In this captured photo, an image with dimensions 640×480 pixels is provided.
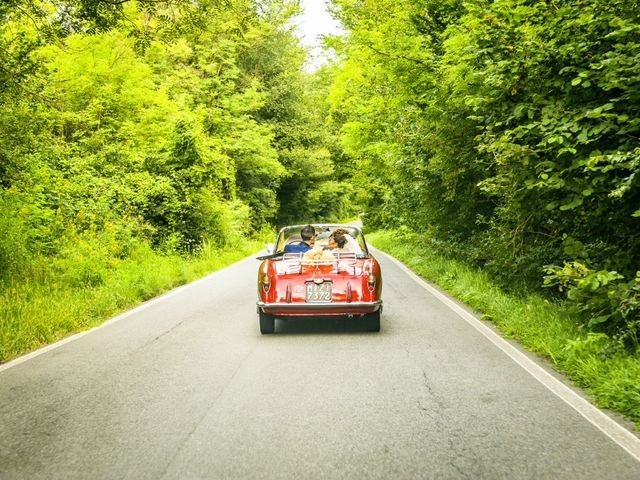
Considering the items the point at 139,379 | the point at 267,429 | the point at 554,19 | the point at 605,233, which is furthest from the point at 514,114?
the point at 139,379

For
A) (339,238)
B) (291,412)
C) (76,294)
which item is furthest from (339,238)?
(76,294)

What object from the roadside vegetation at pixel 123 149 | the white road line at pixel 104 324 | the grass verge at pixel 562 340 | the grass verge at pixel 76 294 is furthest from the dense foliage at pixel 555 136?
the grass verge at pixel 76 294

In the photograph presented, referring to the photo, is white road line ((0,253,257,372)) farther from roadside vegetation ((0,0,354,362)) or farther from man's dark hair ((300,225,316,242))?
man's dark hair ((300,225,316,242))

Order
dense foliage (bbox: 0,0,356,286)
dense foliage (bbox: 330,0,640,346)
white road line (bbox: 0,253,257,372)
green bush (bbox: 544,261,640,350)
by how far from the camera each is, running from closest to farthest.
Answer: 1. green bush (bbox: 544,261,640,350)
2. dense foliage (bbox: 330,0,640,346)
3. white road line (bbox: 0,253,257,372)
4. dense foliage (bbox: 0,0,356,286)

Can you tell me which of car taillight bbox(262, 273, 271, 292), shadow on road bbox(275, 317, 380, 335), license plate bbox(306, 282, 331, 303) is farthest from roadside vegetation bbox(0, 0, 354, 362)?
license plate bbox(306, 282, 331, 303)

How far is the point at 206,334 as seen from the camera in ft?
24.3

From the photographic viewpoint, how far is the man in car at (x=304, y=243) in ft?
26.8

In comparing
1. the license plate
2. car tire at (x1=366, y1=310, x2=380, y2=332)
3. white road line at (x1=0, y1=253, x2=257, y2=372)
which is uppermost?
the license plate

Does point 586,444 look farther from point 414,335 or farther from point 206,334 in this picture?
point 206,334

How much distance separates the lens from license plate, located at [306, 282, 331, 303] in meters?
7.14

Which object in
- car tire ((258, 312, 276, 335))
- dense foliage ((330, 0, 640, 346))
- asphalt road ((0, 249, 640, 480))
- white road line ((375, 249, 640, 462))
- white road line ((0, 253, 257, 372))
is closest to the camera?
asphalt road ((0, 249, 640, 480))

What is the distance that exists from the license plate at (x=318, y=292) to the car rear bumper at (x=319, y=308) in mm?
67

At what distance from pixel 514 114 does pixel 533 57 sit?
25.0 inches

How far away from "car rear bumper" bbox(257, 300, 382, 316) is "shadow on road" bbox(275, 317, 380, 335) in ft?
1.45
